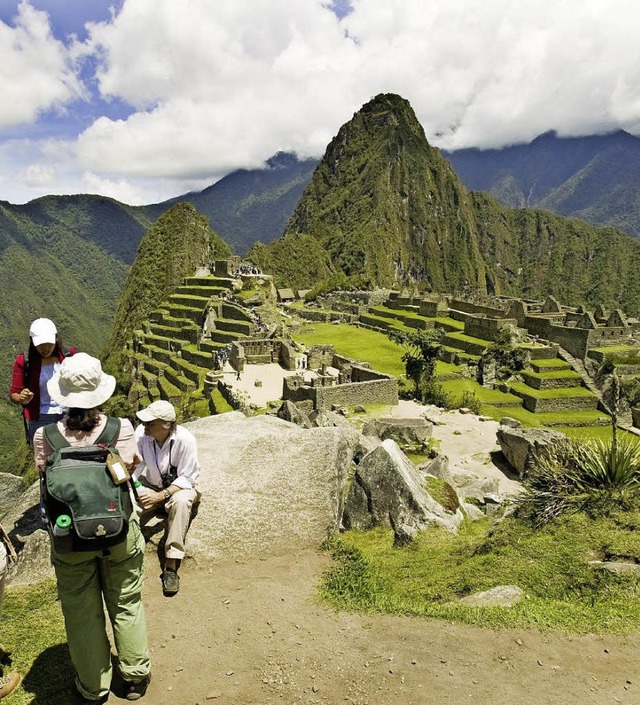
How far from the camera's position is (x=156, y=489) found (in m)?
5.96

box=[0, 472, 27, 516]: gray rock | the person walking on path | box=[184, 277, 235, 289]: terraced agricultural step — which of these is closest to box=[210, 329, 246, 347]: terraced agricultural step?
box=[184, 277, 235, 289]: terraced agricultural step

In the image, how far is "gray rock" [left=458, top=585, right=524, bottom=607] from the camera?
5.41m

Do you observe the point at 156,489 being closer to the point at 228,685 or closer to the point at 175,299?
the point at 228,685

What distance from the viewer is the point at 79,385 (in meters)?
4.09

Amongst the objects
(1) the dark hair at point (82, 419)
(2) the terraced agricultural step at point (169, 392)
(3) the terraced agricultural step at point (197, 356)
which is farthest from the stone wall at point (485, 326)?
(1) the dark hair at point (82, 419)

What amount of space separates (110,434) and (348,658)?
2.79 m

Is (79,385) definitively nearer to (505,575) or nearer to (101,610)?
(101,610)

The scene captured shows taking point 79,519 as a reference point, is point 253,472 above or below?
below

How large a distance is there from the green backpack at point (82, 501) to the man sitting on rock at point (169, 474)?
1729 mm

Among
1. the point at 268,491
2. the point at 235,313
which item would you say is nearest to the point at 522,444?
the point at 268,491

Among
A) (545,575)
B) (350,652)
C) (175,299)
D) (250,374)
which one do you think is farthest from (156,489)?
(175,299)

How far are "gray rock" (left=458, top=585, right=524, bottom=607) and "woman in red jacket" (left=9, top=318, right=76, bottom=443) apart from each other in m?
4.88

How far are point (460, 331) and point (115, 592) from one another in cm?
4700

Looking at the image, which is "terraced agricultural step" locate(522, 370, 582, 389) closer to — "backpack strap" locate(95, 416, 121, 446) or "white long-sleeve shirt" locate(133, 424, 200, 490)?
"white long-sleeve shirt" locate(133, 424, 200, 490)
